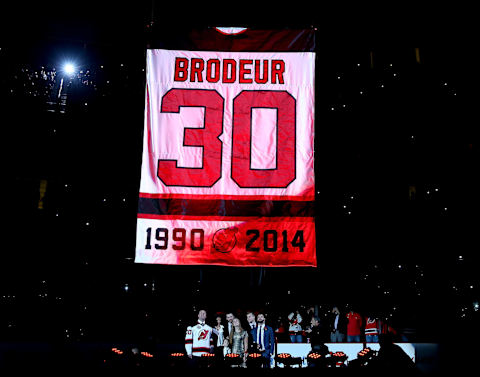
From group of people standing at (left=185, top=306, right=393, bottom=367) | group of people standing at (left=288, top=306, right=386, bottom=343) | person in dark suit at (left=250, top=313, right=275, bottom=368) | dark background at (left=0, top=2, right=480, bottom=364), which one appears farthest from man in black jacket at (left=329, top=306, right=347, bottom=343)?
person in dark suit at (left=250, top=313, right=275, bottom=368)

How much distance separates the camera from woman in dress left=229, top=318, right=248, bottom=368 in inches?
308

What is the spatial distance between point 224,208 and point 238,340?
383 cm

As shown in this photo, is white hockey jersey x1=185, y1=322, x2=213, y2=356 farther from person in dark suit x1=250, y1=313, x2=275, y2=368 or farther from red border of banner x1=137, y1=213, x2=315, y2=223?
red border of banner x1=137, y1=213, x2=315, y2=223

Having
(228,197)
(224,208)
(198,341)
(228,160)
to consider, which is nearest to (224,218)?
(224,208)

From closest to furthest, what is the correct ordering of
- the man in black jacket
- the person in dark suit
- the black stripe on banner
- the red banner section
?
the red banner section, the black stripe on banner, the person in dark suit, the man in black jacket

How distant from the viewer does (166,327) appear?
10445 mm

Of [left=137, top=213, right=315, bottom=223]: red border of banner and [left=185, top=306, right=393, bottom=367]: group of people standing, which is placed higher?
[left=137, top=213, right=315, bottom=223]: red border of banner

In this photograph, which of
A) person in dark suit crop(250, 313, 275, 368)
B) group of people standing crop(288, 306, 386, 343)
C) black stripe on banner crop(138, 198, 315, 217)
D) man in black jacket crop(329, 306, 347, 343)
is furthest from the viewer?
man in black jacket crop(329, 306, 347, 343)

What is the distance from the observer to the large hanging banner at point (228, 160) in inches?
192

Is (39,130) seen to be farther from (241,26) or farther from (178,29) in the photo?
(241,26)

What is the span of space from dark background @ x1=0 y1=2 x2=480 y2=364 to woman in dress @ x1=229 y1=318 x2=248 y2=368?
8.25 ft

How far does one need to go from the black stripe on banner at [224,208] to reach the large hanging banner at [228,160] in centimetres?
1

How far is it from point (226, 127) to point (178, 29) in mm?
1372

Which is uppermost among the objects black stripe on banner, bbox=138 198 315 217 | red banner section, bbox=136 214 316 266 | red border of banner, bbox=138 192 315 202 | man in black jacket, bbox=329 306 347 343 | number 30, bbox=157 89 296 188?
number 30, bbox=157 89 296 188
